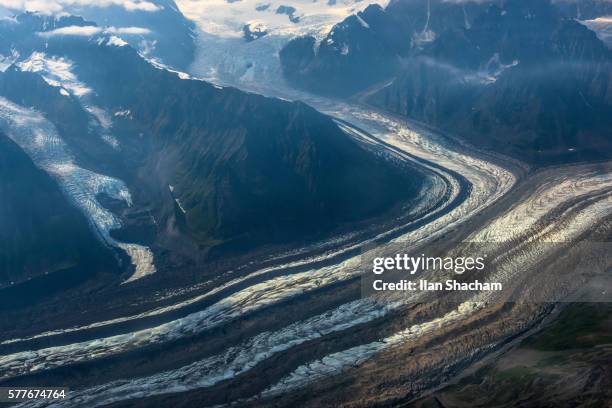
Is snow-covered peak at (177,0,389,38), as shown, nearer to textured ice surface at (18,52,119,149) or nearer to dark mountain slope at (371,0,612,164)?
dark mountain slope at (371,0,612,164)

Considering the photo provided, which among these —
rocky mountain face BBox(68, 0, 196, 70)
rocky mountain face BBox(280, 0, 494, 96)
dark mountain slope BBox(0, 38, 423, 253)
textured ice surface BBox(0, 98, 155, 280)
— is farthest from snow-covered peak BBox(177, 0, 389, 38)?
textured ice surface BBox(0, 98, 155, 280)

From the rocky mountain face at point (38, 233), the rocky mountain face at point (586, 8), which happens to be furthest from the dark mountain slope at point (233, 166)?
the rocky mountain face at point (586, 8)

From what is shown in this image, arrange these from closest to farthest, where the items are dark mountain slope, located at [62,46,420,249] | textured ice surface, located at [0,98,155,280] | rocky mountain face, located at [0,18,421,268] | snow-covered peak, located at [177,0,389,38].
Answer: textured ice surface, located at [0,98,155,280] < rocky mountain face, located at [0,18,421,268] < dark mountain slope, located at [62,46,420,249] < snow-covered peak, located at [177,0,389,38]

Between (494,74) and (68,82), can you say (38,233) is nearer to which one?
(68,82)

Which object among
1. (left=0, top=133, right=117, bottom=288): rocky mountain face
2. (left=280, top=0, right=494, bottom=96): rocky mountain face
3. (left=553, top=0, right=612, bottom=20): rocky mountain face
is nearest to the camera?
(left=0, top=133, right=117, bottom=288): rocky mountain face

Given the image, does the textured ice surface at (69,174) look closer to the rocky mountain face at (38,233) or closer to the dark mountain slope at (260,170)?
the rocky mountain face at (38,233)
